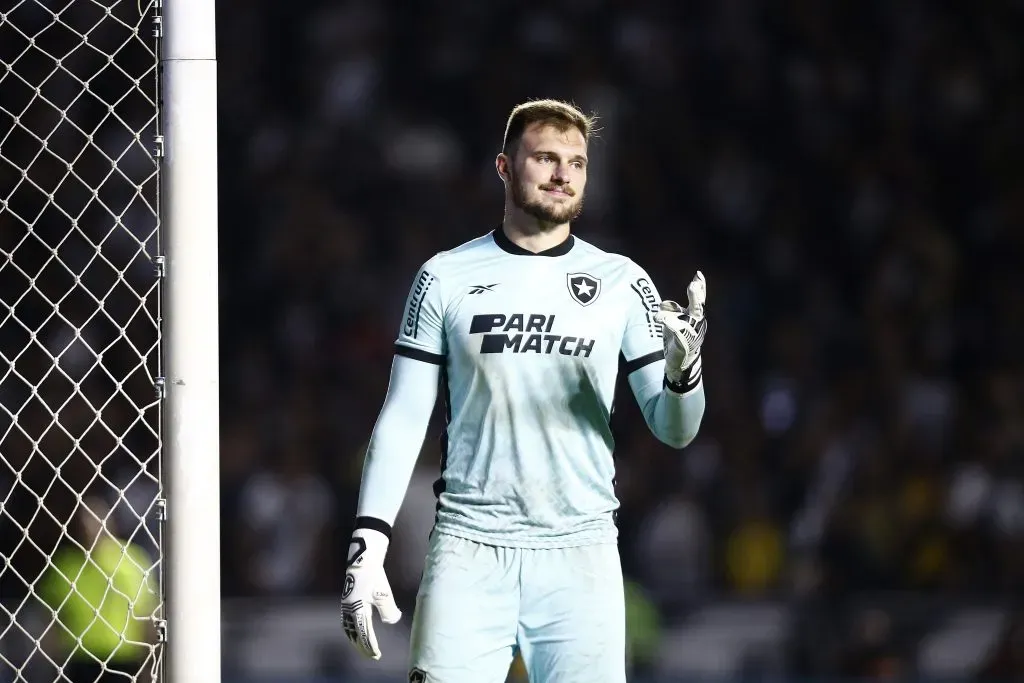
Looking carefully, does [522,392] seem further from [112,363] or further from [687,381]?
[112,363]

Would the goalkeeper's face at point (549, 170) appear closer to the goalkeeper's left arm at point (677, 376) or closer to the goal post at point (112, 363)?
the goalkeeper's left arm at point (677, 376)

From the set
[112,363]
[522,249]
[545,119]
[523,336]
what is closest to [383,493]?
[523,336]

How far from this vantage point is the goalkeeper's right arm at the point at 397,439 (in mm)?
3422

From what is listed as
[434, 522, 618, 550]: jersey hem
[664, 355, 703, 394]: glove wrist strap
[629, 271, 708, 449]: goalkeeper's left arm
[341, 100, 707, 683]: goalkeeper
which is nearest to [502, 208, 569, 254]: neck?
[341, 100, 707, 683]: goalkeeper

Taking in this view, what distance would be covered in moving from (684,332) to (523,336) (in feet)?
1.29

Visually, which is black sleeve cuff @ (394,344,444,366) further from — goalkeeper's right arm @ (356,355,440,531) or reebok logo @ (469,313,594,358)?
reebok logo @ (469,313,594,358)

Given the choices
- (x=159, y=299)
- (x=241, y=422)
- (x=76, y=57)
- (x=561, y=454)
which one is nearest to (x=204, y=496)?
(x=159, y=299)

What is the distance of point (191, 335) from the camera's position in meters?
3.23

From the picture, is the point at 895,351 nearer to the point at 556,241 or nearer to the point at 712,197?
the point at 712,197

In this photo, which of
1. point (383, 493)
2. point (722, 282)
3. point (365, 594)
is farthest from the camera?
point (722, 282)

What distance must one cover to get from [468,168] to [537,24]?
3.66 feet

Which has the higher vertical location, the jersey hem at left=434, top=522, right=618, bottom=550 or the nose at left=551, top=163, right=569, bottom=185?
the nose at left=551, top=163, right=569, bottom=185

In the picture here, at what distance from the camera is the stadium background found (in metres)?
7.45

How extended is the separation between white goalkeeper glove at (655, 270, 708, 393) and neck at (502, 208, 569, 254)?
0.38m
